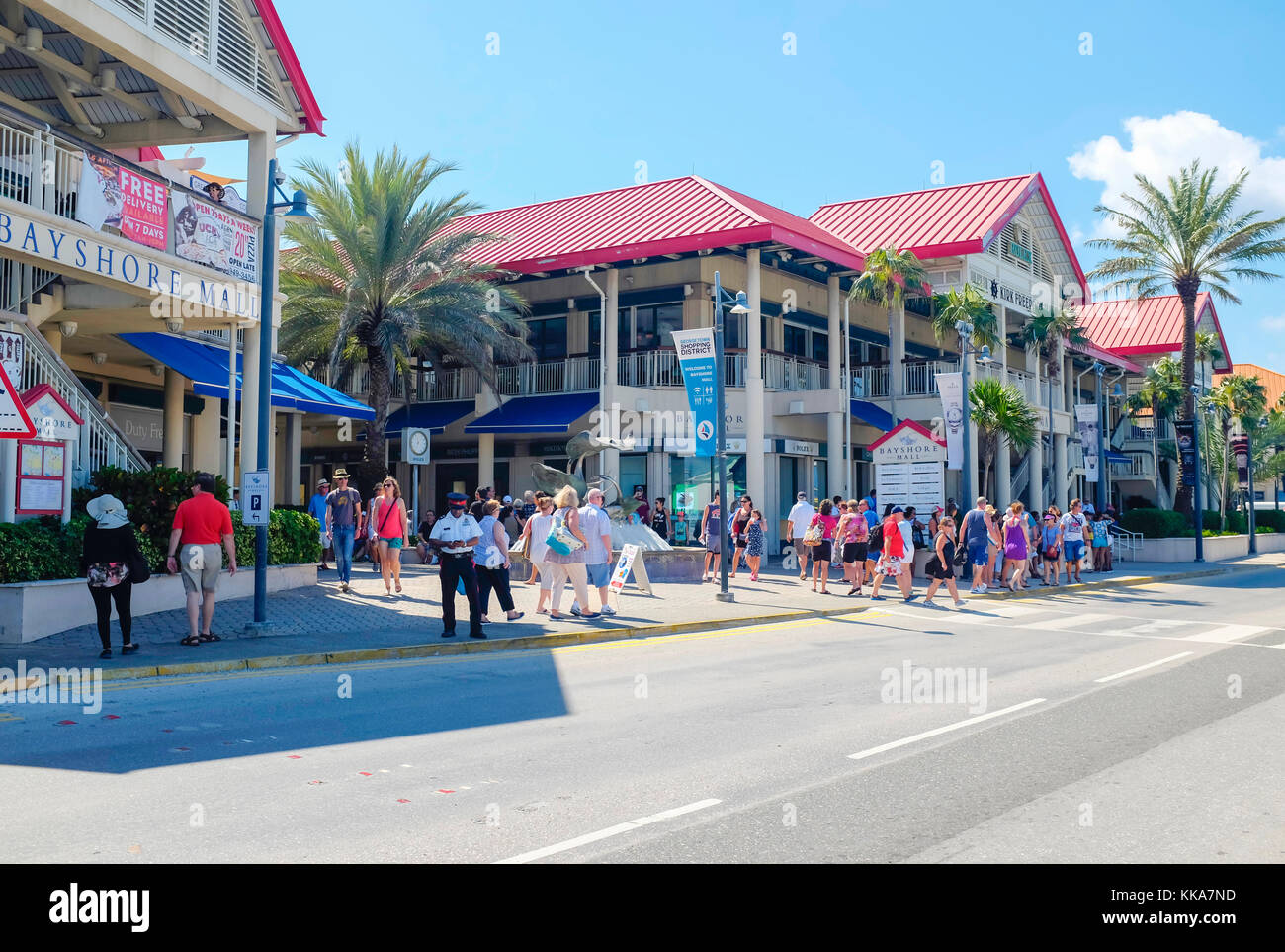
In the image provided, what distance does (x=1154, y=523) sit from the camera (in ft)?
118

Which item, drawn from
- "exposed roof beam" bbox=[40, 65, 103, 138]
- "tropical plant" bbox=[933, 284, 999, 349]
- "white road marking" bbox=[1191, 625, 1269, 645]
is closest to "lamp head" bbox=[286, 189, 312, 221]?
"exposed roof beam" bbox=[40, 65, 103, 138]

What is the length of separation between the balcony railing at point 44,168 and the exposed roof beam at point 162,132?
313 centimetres

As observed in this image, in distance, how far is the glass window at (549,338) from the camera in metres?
32.5

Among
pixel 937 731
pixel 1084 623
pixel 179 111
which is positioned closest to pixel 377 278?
pixel 179 111

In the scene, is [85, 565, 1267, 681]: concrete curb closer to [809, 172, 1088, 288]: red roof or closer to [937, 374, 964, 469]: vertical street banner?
[937, 374, 964, 469]: vertical street banner

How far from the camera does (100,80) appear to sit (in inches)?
690

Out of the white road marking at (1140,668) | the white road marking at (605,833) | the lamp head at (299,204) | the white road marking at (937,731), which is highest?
the lamp head at (299,204)

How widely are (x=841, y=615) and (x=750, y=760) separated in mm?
10704

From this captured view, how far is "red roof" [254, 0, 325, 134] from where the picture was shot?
1795 centimetres

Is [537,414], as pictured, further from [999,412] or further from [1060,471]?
[1060,471]

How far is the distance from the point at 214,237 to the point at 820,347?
21.8 m

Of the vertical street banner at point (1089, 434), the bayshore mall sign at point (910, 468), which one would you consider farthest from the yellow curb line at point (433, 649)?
the vertical street banner at point (1089, 434)

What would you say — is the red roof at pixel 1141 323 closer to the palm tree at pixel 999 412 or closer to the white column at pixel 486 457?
Answer: the palm tree at pixel 999 412
